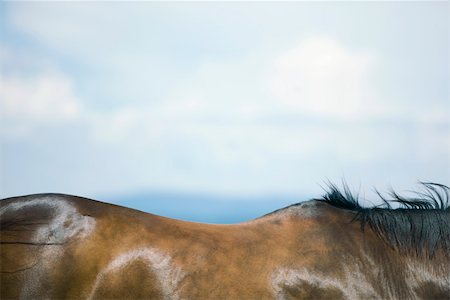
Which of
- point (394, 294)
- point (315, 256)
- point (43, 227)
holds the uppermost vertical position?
point (43, 227)

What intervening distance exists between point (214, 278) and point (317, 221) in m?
1.26

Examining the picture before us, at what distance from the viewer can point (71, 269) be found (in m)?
4.89

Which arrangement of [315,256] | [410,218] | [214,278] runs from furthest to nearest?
[410,218] → [315,256] → [214,278]

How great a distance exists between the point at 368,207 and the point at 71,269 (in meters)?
2.93

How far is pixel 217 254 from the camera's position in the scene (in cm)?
498

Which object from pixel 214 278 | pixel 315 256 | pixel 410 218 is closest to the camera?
pixel 214 278

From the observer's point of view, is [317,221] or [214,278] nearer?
[214,278]

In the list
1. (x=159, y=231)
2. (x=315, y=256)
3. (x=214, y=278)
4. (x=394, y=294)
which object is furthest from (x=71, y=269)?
(x=394, y=294)

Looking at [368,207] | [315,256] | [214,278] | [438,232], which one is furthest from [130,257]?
[438,232]

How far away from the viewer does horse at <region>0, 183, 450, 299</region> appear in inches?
191

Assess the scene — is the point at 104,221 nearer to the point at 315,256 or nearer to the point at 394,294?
the point at 315,256

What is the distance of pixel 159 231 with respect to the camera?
514cm

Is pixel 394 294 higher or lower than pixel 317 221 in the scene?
lower

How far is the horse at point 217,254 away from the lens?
16.0 ft
